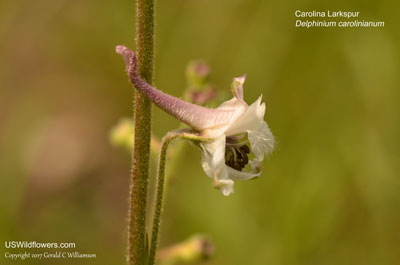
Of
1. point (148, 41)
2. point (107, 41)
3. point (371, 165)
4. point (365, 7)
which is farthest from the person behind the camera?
point (107, 41)

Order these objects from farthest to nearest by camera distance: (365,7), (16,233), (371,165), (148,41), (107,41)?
1. (107,41)
2. (365,7)
3. (371,165)
4. (16,233)
5. (148,41)

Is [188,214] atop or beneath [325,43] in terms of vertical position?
beneath

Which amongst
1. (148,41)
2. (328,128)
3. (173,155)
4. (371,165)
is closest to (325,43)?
(328,128)

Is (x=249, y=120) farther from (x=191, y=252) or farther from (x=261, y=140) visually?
(x=191, y=252)

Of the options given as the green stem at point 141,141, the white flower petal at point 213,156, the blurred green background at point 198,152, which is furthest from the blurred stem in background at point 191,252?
the white flower petal at point 213,156

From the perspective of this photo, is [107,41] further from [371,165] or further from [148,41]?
[148,41]

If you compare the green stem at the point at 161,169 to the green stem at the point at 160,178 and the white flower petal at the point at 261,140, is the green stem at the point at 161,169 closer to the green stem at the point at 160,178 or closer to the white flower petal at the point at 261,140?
the green stem at the point at 160,178

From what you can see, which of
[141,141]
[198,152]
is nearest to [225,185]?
[141,141]
